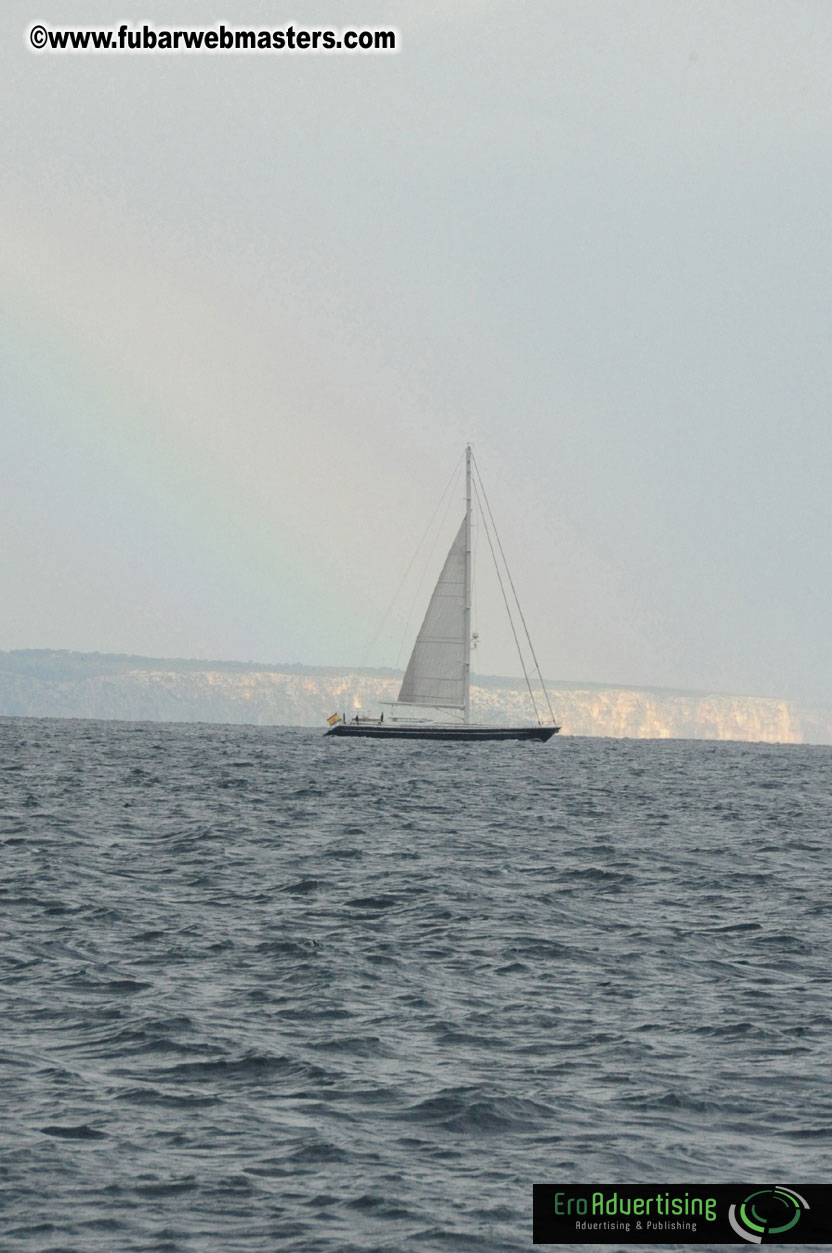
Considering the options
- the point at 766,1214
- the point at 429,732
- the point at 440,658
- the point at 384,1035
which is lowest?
the point at 766,1214

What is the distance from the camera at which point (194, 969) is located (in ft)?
67.6

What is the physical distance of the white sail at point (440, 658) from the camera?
11344 cm

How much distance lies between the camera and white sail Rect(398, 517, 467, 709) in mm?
113438

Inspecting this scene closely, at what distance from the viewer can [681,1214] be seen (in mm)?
11586

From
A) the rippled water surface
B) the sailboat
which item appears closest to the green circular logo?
the rippled water surface

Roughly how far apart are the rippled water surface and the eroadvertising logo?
11.8 inches

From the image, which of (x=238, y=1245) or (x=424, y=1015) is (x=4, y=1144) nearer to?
(x=238, y=1245)

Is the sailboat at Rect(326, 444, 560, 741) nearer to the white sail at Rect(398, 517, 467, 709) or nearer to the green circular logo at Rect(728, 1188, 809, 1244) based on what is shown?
the white sail at Rect(398, 517, 467, 709)

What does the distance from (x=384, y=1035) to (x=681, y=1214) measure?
20.1 feet

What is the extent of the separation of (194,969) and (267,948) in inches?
81.5

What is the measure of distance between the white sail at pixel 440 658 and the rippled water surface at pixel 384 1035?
242 ft

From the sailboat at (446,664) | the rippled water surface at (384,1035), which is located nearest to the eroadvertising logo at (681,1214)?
the rippled water surface at (384,1035)

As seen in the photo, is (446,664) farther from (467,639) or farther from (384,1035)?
(384,1035)

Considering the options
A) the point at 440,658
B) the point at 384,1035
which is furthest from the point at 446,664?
the point at 384,1035
